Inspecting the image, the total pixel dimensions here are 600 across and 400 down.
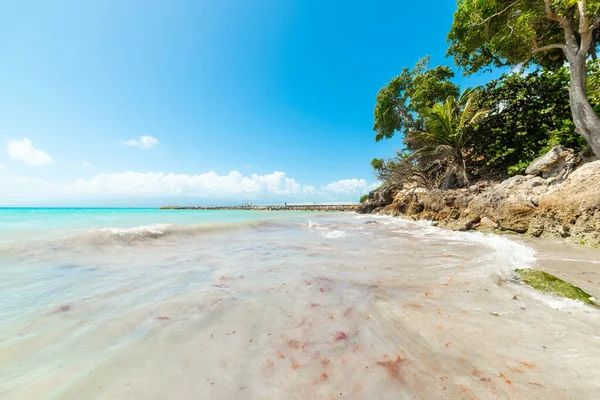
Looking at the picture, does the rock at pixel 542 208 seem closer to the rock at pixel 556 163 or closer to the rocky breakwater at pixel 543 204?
the rocky breakwater at pixel 543 204

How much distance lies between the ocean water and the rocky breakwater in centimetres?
287

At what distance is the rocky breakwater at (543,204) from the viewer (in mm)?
4715

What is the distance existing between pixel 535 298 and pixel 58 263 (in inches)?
303

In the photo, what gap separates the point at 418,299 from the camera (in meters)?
2.48

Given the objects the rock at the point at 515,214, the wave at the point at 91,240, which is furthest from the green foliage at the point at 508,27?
the wave at the point at 91,240

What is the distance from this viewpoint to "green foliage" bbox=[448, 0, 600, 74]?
821 cm

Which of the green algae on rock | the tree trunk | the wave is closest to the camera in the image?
the green algae on rock

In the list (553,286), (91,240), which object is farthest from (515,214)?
(91,240)

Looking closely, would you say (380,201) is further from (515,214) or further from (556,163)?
(515,214)

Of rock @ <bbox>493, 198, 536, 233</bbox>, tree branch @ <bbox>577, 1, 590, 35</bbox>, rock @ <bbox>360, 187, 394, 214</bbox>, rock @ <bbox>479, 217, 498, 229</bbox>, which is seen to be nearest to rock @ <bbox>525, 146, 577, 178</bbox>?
rock @ <bbox>493, 198, 536, 233</bbox>

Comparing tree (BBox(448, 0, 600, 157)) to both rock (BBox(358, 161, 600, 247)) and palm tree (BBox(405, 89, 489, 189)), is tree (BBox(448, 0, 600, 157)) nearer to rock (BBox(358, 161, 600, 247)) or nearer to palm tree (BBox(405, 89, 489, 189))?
palm tree (BBox(405, 89, 489, 189))

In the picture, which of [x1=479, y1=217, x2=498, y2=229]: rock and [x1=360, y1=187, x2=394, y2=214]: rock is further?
[x1=360, y1=187, x2=394, y2=214]: rock

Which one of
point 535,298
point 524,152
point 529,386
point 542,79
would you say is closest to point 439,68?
point 542,79

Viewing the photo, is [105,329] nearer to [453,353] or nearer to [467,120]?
[453,353]
